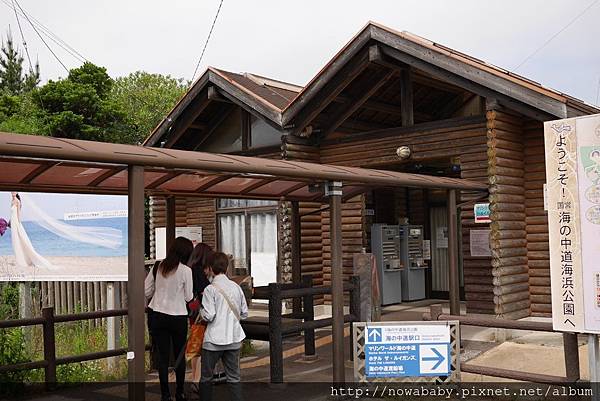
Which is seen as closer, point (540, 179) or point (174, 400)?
point (174, 400)

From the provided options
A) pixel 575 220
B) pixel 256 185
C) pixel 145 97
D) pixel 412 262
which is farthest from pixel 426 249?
pixel 145 97

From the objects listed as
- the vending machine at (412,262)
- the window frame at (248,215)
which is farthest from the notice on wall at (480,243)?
the window frame at (248,215)

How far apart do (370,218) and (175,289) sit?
8.26 metres

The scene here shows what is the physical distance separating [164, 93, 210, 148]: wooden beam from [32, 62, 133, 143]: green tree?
360 inches

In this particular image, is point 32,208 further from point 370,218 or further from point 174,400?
point 370,218

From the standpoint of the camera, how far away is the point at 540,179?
35.5ft

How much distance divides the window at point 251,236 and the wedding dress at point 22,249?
18.1 ft

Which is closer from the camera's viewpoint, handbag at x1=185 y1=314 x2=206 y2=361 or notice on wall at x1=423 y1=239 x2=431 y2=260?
handbag at x1=185 y1=314 x2=206 y2=361

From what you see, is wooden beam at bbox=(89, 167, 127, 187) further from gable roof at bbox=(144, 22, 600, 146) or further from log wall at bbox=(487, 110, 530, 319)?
log wall at bbox=(487, 110, 530, 319)

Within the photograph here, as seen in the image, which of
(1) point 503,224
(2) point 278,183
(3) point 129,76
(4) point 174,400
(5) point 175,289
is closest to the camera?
(5) point 175,289

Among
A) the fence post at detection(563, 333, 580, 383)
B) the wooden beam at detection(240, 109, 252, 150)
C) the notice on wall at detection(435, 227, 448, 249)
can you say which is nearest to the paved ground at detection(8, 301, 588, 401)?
the fence post at detection(563, 333, 580, 383)

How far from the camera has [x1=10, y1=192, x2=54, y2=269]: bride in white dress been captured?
893 cm

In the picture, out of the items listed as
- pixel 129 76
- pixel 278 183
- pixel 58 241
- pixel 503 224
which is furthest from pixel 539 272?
pixel 129 76

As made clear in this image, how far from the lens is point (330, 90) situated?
12234 mm
